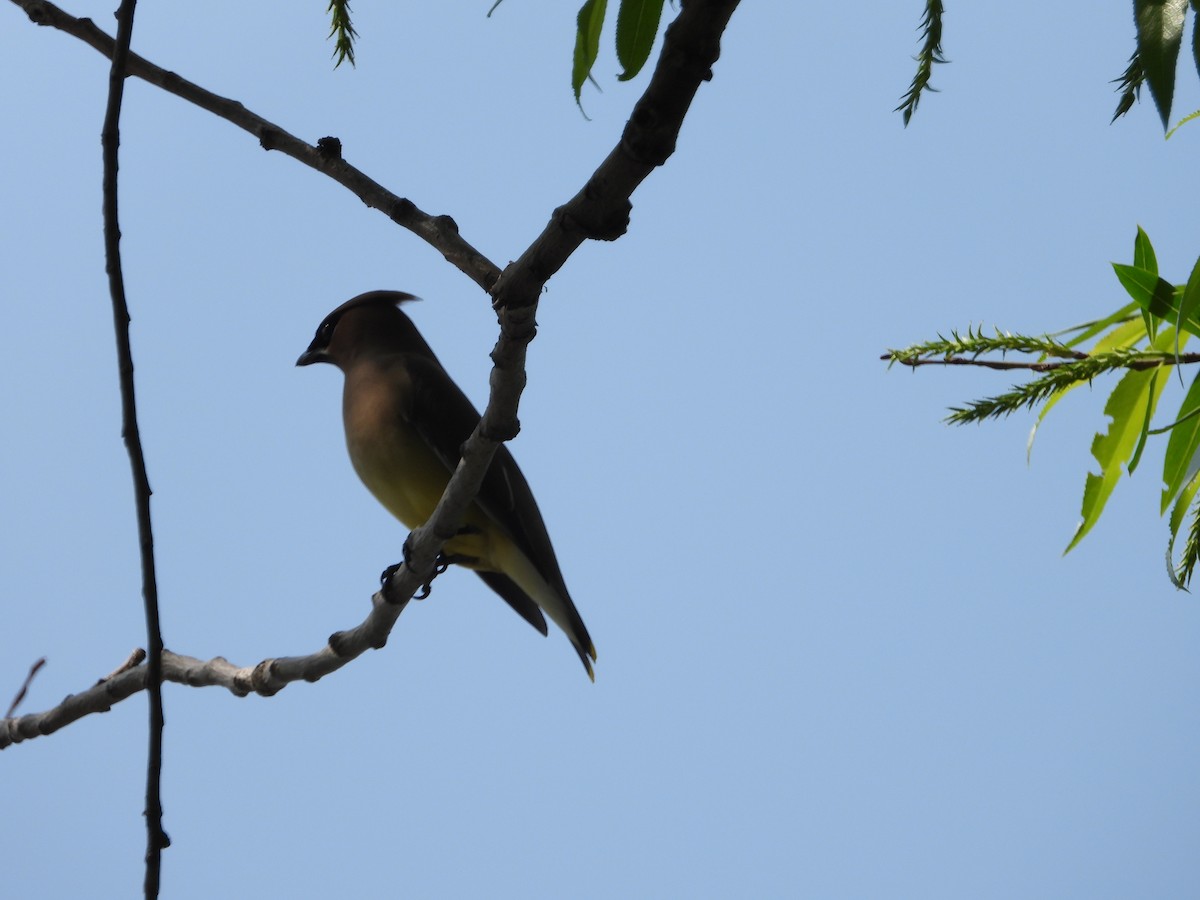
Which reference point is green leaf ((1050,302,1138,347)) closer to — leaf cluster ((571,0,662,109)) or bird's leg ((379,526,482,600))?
leaf cluster ((571,0,662,109))

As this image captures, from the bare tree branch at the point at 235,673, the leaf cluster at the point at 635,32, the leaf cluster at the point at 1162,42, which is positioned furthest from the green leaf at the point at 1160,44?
the bare tree branch at the point at 235,673

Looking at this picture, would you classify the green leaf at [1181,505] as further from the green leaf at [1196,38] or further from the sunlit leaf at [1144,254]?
the green leaf at [1196,38]

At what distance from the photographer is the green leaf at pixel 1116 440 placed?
5.89 feet

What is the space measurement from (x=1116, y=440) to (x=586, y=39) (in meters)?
0.98

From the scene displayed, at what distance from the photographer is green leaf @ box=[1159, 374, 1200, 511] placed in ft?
5.53

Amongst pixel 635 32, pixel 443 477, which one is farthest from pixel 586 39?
pixel 443 477

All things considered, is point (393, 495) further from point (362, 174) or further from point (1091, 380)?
point (1091, 380)

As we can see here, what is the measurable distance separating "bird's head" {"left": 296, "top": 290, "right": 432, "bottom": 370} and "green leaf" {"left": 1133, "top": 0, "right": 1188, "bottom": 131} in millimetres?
3544

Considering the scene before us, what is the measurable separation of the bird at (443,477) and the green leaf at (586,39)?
2.37 metres

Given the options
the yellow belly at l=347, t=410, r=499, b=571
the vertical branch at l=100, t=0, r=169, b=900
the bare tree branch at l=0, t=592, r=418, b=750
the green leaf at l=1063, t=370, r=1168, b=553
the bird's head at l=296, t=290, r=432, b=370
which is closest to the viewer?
the vertical branch at l=100, t=0, r=169, b=900

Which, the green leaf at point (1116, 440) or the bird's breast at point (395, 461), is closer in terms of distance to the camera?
the green leaf at point (1116, 440)

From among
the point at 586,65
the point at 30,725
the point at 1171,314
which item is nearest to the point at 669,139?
the point at 586,65

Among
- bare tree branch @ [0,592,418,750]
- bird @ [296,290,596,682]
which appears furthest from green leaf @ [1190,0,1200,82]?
bird @ [296,290,596,682]

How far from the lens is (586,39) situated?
5.05 feet
